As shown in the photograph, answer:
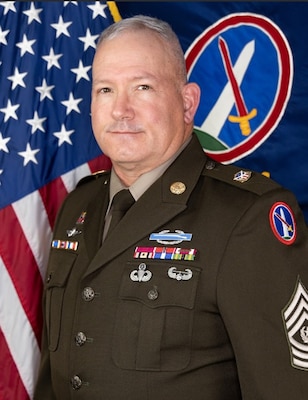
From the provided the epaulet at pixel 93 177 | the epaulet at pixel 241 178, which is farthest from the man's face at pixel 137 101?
the epaulet at pixel 93 177

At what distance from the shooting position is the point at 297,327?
64.0 inches

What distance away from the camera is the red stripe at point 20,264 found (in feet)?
7.41

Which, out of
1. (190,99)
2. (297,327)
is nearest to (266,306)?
(297,327)

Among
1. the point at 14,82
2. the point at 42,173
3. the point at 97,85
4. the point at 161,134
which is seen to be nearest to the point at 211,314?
the point at 161,134

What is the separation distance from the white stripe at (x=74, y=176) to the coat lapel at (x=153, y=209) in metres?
0.60

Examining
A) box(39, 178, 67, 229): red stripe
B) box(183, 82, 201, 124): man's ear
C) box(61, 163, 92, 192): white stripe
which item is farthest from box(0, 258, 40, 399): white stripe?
box(183, 82, 201, 124): man's ear

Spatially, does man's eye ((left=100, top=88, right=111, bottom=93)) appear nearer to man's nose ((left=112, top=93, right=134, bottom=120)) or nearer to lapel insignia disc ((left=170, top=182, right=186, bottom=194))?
man's nose ((left=112, top=93, right=134, bottom=120))

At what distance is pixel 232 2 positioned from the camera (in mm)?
2377

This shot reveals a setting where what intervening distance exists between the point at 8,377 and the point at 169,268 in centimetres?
87

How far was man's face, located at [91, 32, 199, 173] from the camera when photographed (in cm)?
181

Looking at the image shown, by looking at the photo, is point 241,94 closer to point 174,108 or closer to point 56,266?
point 174,108

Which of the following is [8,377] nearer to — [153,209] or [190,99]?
[153,209]

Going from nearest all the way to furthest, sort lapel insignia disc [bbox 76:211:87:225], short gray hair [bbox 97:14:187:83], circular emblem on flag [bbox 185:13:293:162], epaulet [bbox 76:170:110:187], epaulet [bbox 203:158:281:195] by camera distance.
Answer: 1. epaulet [bbox 203:158:281:195]
2. short gray hair [bbox 97:14:187:83]
3. lapel insignia disc [bbox 76:211:87:225]
4. epaulet [bbox 76:170:110:187]
5. circular emblem on flag [bbox 185:13:293:162]

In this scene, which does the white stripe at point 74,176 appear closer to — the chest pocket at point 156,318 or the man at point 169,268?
the man at point 169,268
